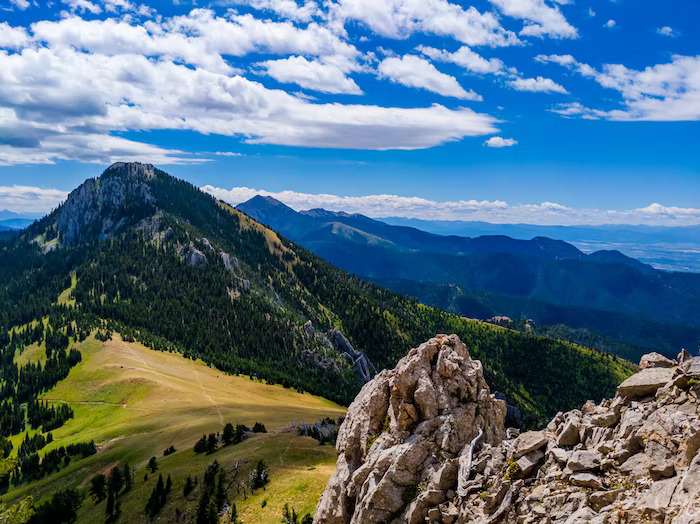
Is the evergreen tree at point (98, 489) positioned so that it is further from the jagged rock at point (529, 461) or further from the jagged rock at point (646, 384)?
the jagged rock at point (646, 384)

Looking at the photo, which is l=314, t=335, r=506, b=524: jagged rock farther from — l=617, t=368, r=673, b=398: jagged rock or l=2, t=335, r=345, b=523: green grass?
l=2, t=335, r=345, b=523: green grass

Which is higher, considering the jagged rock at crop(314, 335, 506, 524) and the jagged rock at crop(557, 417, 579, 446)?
the jagged rock at crop(557, 417, 579, 446)

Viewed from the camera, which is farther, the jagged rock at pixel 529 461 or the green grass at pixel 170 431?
the green grass at pixel 170 431

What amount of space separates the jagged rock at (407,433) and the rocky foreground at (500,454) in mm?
102

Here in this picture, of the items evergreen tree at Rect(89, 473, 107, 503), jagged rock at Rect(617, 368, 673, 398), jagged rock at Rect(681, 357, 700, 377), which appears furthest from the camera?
evergreen tree at Rect(89, 473, 107, 503)

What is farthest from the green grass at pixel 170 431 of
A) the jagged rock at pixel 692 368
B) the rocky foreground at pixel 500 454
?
the jagged rock at pixel 692 368

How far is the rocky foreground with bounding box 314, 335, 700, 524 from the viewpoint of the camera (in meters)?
22.4

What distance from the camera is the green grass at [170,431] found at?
221ft

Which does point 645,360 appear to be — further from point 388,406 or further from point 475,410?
point 388,406

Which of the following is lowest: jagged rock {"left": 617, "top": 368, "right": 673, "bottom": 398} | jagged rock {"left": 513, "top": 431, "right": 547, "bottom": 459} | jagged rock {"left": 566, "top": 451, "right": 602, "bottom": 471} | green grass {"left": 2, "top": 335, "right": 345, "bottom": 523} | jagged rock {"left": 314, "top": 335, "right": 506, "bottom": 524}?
green grass {"left": 2, "top": 335, "right": 345, "bottom": 523}

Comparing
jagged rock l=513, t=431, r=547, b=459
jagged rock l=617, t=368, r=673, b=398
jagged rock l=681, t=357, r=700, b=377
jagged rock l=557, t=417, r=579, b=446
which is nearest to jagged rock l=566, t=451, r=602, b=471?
jagged rock l=557, t=417, r=579, b=446

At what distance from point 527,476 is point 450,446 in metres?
9.03

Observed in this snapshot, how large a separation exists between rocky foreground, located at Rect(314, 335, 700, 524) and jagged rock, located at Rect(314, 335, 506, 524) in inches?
4.0

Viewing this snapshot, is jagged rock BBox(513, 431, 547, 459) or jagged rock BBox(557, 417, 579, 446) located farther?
jagged rock BBox(513, 431, 547, 459)
